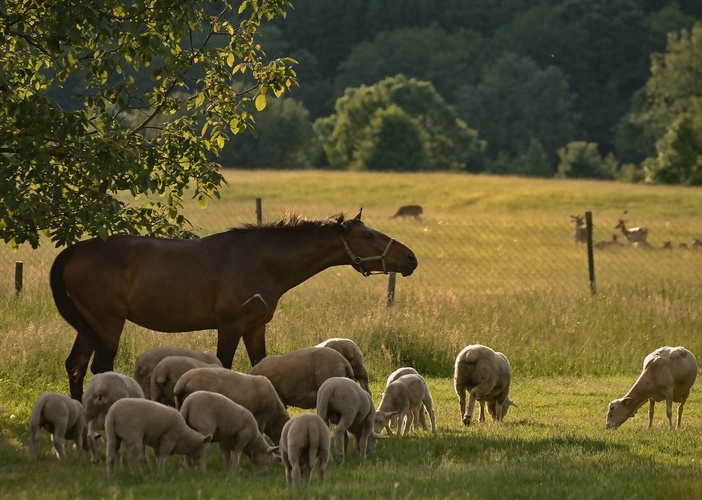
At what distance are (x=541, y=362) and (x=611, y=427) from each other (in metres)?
5.30

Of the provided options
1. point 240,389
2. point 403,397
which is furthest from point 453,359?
point 240,389

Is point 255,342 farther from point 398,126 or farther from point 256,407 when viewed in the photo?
point 398,126

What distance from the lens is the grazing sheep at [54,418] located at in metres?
11.5

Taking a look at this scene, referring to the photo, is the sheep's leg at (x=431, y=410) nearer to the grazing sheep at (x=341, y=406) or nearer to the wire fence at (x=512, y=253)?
the grazing sheep at (x=341, y=406)

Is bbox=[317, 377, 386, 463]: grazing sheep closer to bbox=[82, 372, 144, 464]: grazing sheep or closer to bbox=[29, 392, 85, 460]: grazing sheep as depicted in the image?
bbox=[82, 372, 144, 464]: grazing sheep

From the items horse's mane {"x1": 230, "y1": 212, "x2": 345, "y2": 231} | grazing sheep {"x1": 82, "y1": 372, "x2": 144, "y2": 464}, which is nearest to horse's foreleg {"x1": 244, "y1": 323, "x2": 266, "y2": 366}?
horse's mane {"x1": 230, "y1": 212, "x2": 345, "y2": 231}

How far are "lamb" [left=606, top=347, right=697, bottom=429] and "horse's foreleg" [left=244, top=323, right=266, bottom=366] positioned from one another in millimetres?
3767

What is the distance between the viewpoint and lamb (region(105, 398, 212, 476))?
10445mm

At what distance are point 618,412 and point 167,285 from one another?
498 cm

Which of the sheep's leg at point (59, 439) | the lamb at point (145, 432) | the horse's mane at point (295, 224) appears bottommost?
the sheep's leg at point (59, 439)

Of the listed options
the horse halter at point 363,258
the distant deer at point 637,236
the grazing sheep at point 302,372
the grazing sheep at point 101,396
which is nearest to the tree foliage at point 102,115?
the horse halter at point 363,258

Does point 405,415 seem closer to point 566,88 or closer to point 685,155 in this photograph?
point 685,155

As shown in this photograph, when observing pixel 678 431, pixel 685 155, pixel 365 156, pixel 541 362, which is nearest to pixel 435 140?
pixel 365 156

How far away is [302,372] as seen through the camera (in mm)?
12805
